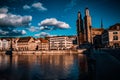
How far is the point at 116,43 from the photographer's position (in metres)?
98.4

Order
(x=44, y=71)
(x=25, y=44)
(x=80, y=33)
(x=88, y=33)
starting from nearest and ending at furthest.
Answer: (x=44, y=71) → (x=88, y=33) → (x=25, y=44) → (x=80, y=33)

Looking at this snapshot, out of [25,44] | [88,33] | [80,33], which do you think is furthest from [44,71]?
[80,33]

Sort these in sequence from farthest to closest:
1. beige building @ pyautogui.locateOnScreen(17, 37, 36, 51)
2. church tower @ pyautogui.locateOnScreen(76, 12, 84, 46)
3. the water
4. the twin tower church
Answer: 1. beige building @ pyautogui.locateOnScreen(17, 37, 36, 51)
2. church tower @ pyautogui.locateOnScreen(76, 12, 84, 46)
3. the twin tower church
4. the water

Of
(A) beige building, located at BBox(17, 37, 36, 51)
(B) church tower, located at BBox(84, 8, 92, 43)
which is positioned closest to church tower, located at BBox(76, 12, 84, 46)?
(B) church tower, located at BBox(84, 8, 92, 43)

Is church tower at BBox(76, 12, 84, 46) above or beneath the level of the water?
above

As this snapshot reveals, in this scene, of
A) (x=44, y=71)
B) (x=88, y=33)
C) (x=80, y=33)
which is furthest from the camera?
(x=80, y=33)

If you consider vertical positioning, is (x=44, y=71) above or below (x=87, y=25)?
below

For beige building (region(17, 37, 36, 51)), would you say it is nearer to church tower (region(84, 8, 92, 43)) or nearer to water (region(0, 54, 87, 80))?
church tower (region(84, 8, 92, 43))

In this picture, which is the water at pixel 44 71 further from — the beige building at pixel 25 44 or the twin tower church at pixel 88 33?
the beige building at pixel 25 44

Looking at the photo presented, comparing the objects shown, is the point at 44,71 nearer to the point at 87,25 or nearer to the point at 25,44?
the point at 87,25

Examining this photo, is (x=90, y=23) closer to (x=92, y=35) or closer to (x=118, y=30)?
(x=92, y=35)

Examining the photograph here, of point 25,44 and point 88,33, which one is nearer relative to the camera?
point 88,33

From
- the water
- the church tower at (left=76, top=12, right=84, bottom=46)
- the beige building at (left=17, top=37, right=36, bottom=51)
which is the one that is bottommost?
the water

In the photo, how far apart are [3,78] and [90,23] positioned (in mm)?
152919
